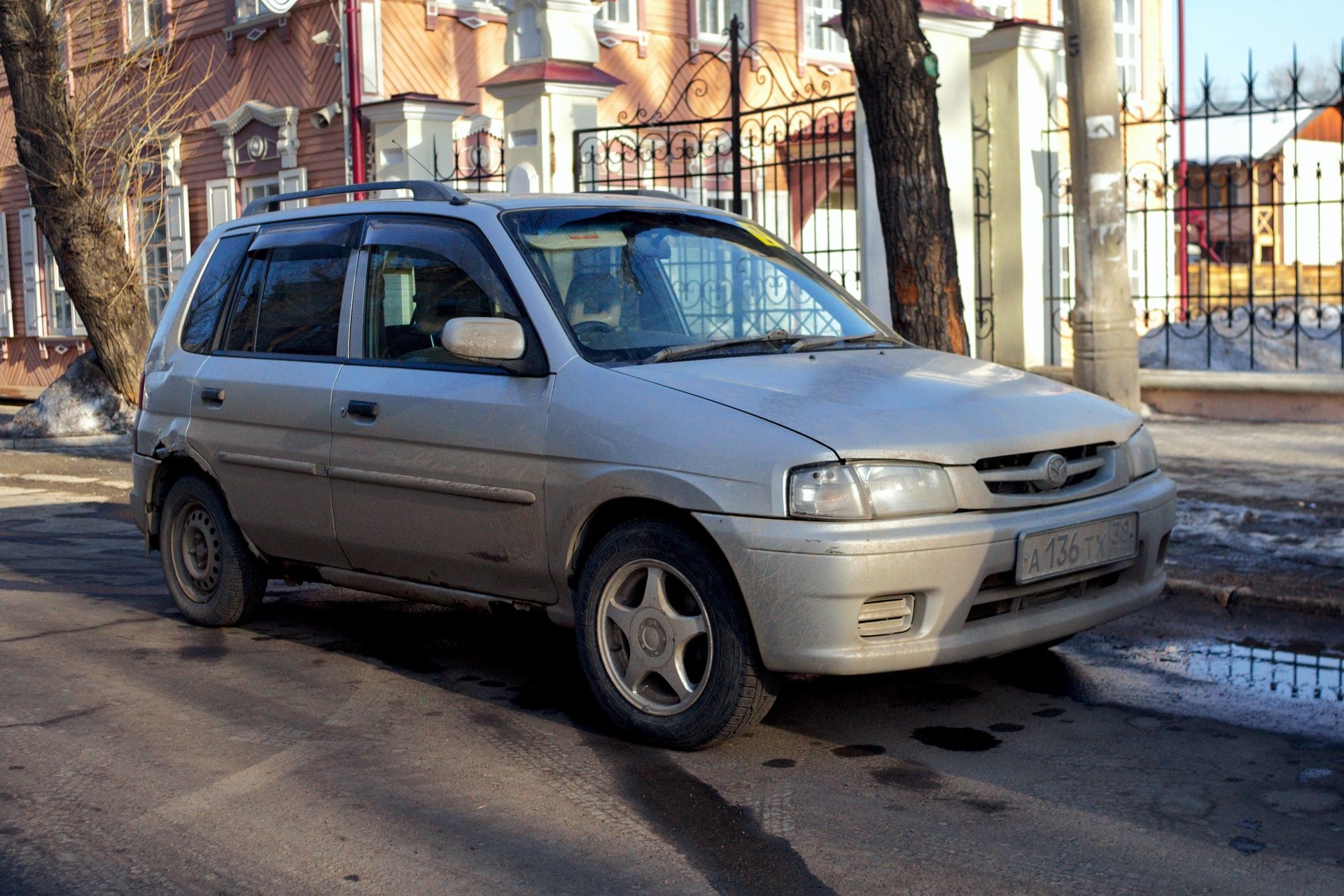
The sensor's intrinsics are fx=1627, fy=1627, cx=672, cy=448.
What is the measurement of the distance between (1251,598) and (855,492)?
10.0 ft

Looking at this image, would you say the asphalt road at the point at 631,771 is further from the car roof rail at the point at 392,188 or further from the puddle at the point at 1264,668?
the car roof rail at the point at 392,188

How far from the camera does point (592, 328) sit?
212 inches

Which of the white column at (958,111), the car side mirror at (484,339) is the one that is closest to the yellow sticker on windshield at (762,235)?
the car side mirror at (484,339)

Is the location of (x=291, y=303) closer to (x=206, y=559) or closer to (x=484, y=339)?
(x=206, y=559)

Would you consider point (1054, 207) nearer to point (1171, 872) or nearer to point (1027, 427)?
point (1027, 427)

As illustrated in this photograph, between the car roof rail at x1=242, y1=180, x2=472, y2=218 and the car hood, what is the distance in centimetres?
124

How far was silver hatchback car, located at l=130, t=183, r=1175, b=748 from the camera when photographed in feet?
15.2

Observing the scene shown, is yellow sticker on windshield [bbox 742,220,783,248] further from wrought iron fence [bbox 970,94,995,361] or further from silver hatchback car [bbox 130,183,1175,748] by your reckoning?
wrought iron fence [bbox 970,94,995,361]

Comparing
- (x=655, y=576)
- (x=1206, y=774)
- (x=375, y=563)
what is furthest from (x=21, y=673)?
(x=1206, y=774)

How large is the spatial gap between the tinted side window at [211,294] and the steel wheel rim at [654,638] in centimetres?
263

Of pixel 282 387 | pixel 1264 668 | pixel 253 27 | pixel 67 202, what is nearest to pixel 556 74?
pixel 67 202

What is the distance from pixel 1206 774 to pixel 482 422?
8.23 ft

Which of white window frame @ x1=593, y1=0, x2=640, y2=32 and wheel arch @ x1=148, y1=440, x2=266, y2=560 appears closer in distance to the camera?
wheel arch @ x1=148, y1=440, x2=266, y2=560

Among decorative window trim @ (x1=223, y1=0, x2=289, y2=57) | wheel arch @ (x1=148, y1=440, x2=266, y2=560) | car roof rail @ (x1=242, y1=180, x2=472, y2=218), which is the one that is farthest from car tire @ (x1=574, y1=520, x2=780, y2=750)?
decorative window trim @ (x1=223, y1=0, x2=289, y2=57)
